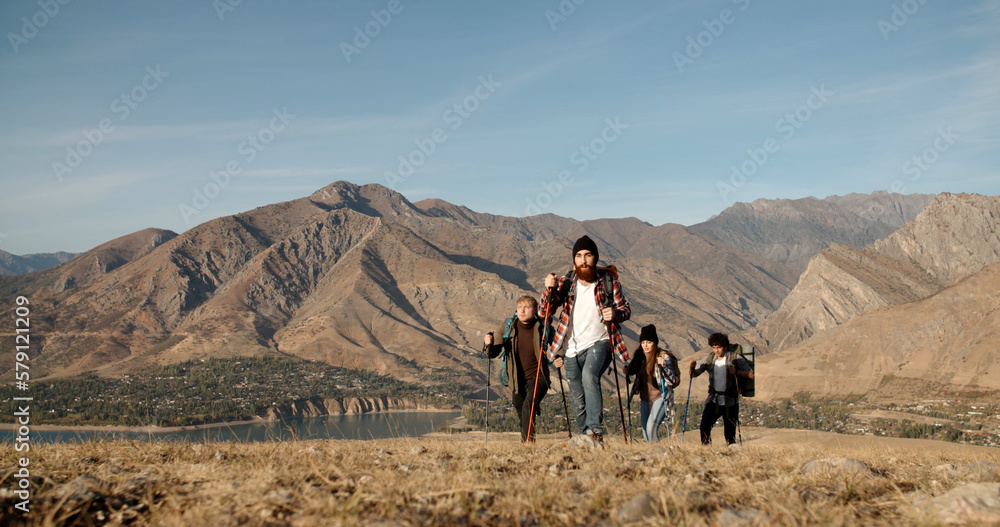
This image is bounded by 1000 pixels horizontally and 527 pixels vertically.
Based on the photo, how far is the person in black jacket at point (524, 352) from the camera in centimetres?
991

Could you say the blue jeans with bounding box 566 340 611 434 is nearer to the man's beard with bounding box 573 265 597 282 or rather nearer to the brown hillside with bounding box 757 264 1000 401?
the man's beard with bounding box 573 265 597 282

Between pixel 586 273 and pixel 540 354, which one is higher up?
pixel 586 273

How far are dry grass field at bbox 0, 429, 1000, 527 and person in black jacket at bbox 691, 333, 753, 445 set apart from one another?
413 cm

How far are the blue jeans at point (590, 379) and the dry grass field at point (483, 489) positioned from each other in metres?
1.76

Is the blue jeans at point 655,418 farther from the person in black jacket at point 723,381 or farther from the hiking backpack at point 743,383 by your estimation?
the hiking backpack at point 743,383

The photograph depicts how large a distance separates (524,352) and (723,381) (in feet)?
13.1

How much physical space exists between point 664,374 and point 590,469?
246 inches

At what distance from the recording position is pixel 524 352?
10023mm

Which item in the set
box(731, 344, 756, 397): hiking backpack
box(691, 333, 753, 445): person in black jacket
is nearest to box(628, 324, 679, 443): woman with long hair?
box(691, 333, 753, 445): person in black jacket

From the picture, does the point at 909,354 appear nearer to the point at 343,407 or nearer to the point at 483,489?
the point at 343,407

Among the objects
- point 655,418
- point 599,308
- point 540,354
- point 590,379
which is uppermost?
point 599,308

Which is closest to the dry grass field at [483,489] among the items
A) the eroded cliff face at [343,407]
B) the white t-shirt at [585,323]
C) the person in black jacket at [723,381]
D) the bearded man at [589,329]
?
the bearded man at [589,329]


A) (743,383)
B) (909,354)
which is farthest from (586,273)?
(909,354)

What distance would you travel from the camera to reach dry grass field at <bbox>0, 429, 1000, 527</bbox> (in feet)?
13.9
